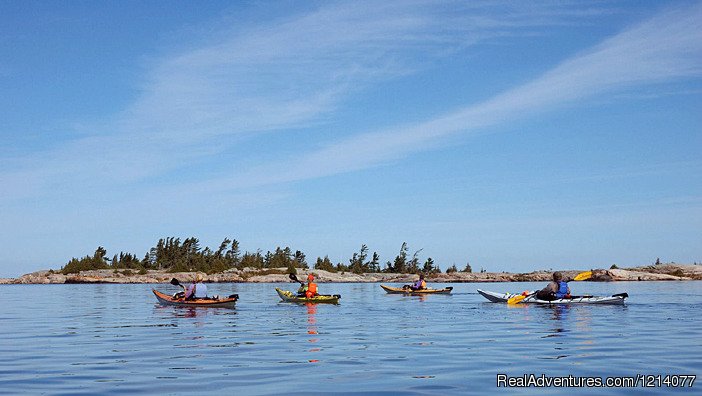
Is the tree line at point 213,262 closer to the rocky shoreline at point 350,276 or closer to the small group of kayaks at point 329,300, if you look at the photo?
the rocky shoreline at point 350,276

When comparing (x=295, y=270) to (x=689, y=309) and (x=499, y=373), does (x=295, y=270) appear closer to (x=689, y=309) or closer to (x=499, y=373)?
(x=689, y=309)

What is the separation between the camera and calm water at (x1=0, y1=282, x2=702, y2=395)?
1661 centimetres

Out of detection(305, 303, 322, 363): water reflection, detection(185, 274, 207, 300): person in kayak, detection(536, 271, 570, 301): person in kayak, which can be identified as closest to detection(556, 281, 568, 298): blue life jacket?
detection(536, 271, 570, 301): person in kayak

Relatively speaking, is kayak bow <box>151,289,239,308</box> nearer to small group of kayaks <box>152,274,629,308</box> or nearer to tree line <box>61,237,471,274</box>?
small group of kayaks <box>152,274,629,308</box>

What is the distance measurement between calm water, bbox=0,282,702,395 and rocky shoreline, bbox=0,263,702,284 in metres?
102

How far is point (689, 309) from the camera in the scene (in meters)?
42.6

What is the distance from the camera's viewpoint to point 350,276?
492ft

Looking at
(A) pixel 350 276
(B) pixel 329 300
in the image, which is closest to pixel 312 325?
(B) pixel 329 300

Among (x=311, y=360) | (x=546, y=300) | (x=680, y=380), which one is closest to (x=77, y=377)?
(x=311, y=360)

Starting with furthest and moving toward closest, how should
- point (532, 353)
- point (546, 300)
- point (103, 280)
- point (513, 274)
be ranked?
point (513, 274), point (103, 280), point (546, 300), point (532, 353)

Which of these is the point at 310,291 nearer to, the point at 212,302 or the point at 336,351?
the point at 212,302

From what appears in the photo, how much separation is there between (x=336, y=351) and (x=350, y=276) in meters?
128

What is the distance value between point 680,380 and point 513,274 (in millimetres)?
140811

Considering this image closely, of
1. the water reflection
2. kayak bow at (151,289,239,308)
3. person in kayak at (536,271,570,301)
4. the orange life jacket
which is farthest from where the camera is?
the orange life jacket
